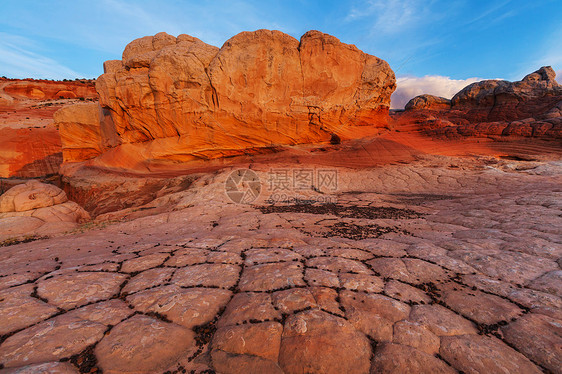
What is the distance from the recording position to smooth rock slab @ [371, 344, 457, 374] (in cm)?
124

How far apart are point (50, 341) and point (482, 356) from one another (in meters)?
2.78

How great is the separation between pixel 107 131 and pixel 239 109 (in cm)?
897

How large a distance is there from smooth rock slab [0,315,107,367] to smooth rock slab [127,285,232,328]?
1.12 ft

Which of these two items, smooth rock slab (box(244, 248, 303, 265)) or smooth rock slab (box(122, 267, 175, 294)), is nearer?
smooth rock slab (box(122, 267, 175, 294))

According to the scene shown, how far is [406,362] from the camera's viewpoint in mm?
1281

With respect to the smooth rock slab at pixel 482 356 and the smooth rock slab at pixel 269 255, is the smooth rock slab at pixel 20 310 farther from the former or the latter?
the smooth rock slab at pixel 482 356

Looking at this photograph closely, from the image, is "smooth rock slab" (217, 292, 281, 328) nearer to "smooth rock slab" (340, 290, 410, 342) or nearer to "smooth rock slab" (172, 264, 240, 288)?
"smooth rock slab" (172, 264, 240, 288)

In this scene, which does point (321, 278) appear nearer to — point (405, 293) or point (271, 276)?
point (271, 276)

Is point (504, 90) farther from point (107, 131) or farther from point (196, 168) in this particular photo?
point (107, 131)

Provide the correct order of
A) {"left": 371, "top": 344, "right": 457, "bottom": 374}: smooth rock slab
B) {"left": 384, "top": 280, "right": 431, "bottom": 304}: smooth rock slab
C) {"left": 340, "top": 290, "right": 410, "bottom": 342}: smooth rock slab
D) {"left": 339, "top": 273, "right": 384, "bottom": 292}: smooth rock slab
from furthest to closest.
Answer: {"left": 339, "top": 273, "right": 384, "bottom": 292}: smooth rock slab → {"left": 384, "top": 280, "right": 431, "bottom": 304}: smooth rock slab → {"left": 340, "top": 290, "right": 410, "bottom": 342}: smooth rock slab → {"left": 371, "top": 344, "right": 457, "bottom": 374}: smooth rock slab

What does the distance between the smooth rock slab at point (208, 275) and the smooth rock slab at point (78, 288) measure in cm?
60

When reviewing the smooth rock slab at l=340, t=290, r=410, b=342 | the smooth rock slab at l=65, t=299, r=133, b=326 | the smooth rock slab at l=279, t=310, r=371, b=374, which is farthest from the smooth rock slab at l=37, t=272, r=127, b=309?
the smooth rock slab at l=340, t=290, r=410, b=342

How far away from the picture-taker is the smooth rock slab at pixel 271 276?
2082 mm

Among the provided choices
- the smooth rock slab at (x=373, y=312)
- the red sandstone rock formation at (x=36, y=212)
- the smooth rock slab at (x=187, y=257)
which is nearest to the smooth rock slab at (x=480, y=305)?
the smooth rock slab at (x=373, y=312)
